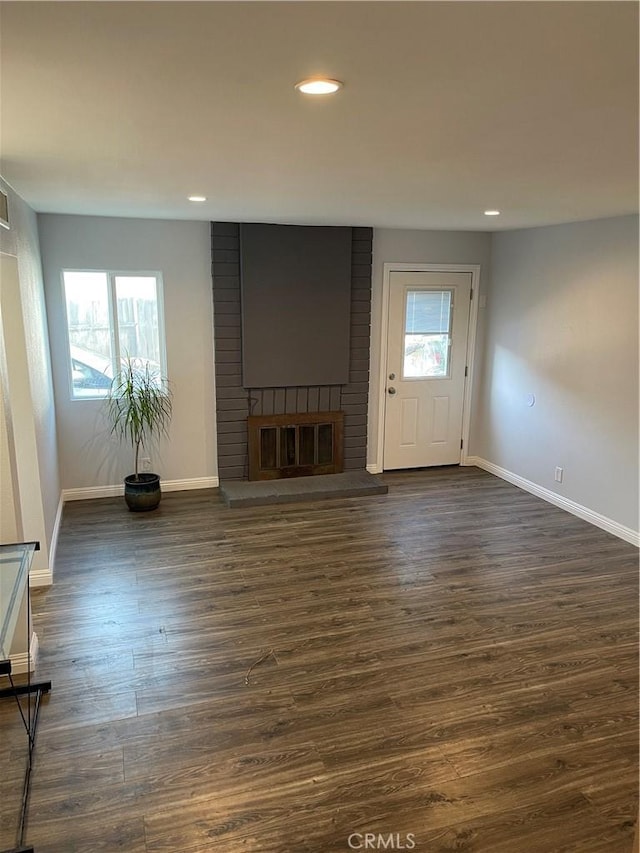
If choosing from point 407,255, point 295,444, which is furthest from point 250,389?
point 407,255

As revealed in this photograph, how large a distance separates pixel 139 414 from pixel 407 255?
2959mm

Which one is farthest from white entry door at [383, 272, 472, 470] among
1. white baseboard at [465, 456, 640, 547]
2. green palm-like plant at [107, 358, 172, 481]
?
green palm-like plant at [107, 358, 172, 481]

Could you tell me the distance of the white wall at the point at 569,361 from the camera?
437 centimetres

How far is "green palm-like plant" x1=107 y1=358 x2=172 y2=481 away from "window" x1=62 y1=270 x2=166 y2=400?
73 millimetres

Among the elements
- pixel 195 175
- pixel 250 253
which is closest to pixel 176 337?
pixel 250 253

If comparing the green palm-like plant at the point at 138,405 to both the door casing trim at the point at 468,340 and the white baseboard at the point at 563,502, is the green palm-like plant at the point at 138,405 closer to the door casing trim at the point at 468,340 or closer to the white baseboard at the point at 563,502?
the door casing trim at the point at 468,340

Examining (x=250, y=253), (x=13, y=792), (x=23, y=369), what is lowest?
(x=13, y=792)

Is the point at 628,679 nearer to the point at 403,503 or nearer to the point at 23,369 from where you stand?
the point at 403,503

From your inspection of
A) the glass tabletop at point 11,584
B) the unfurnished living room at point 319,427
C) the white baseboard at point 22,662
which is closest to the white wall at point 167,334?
the unfurnished living room at point 319,427

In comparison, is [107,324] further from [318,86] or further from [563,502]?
[563,502]

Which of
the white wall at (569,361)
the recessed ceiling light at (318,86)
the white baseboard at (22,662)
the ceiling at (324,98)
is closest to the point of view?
the ceiling at (324,98)

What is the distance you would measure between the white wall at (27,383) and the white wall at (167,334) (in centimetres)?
54

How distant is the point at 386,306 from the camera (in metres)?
5.76

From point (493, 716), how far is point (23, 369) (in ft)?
10.3
